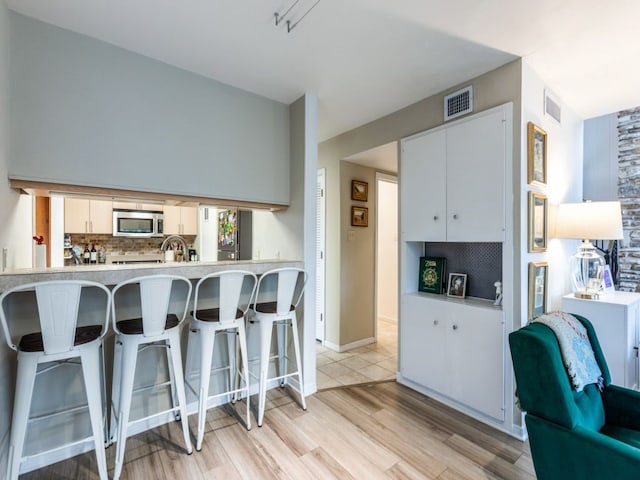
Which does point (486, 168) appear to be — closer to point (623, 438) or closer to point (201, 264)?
point (623, 438)

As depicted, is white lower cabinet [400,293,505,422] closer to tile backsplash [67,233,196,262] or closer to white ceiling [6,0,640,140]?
white ceiling [6,0,640,140]

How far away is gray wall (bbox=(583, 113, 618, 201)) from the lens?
2.93 meters

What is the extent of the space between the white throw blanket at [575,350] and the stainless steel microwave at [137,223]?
4994mm

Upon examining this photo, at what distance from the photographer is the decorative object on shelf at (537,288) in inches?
86.4

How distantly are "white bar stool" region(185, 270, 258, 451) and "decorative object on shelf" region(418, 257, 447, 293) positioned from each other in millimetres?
1640

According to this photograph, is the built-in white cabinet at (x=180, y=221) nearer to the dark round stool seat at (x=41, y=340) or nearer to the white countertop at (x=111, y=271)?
the white countertop at (x=111, y=271)

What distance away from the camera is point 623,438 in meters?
1.43

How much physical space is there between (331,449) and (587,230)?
2.41m

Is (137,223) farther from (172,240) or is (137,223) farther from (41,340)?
(41,340)

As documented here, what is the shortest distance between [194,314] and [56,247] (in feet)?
9.31

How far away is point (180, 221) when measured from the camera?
17.1 ft

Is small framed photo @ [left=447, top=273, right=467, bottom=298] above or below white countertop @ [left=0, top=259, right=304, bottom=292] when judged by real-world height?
below

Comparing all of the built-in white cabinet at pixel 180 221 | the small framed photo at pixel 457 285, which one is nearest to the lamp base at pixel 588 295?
the small framed photo at pixel 457 285

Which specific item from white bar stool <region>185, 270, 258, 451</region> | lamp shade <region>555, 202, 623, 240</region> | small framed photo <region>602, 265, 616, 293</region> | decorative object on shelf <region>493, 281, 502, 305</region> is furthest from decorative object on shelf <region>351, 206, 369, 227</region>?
small framed photo <region>602, 265, 616, 293</region>
